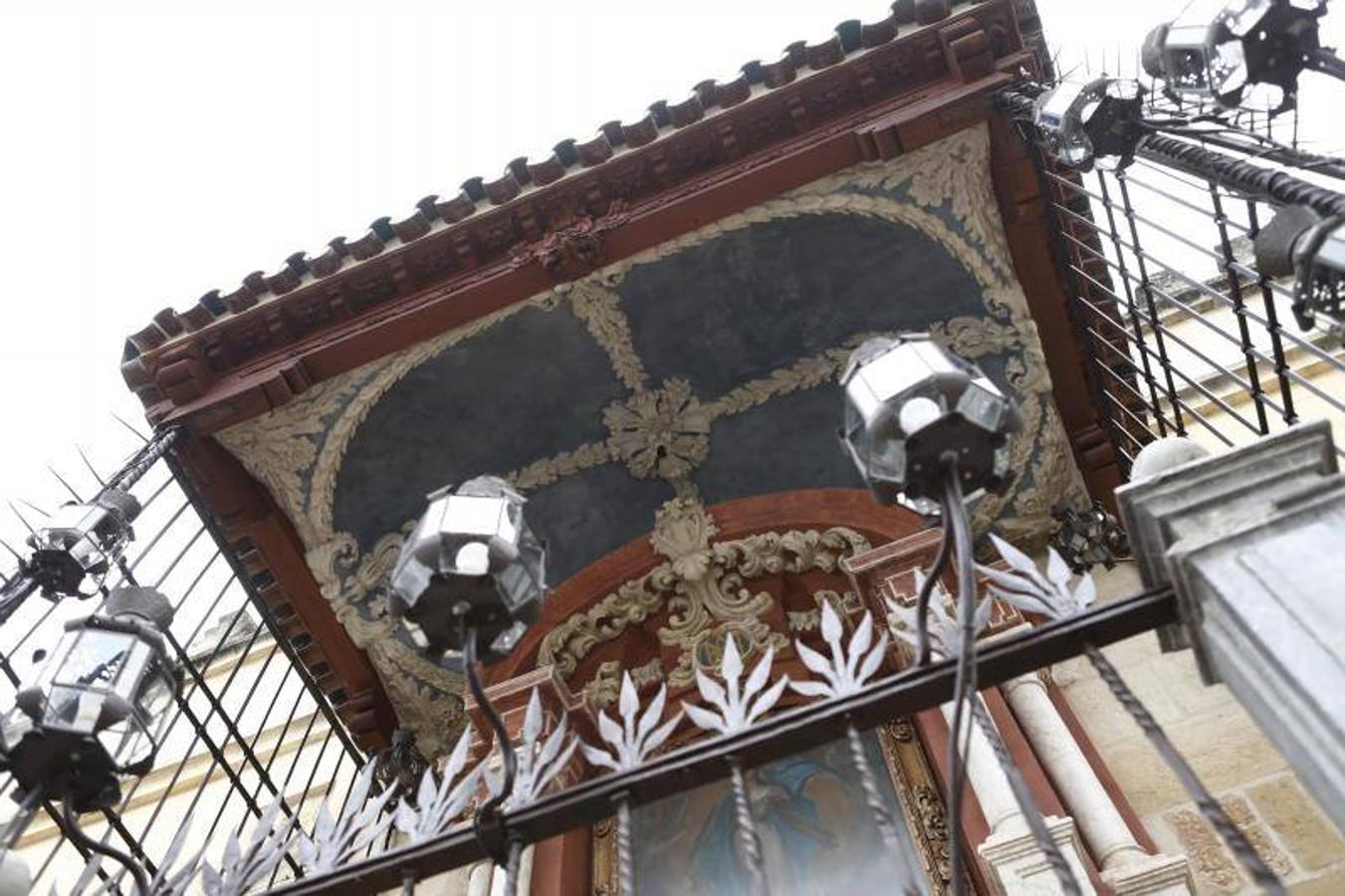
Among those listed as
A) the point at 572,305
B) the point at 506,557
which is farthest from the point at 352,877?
the point at 572,305

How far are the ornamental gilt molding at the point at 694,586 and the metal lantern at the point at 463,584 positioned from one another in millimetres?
3626

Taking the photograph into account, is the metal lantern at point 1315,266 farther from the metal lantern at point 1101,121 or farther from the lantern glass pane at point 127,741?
the lantern glass pane at point 127,741

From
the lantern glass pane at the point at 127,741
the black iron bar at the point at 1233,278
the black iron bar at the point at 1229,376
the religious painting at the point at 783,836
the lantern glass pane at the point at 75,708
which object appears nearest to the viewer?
the lantern glass pane at the point at 75,708

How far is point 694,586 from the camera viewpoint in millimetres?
6418

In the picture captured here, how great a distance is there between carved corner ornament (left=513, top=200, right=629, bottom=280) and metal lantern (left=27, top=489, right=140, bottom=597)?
227 cm

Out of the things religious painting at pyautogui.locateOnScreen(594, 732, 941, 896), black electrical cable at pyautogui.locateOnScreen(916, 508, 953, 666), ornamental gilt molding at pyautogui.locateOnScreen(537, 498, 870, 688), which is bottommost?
religious painting at pyautogui.locateOnScreen(594, 732, 941, 896)

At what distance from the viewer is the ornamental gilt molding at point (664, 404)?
5656 millimetres

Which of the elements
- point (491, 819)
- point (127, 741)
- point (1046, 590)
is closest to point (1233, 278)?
point (1046, 590)

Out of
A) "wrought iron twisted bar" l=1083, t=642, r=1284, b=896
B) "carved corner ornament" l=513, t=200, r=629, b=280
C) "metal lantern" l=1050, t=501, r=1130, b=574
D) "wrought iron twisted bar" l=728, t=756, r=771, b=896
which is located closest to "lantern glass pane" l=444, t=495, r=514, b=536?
"wrought iron twisted bar" l=728, t=756, r=771, b=896

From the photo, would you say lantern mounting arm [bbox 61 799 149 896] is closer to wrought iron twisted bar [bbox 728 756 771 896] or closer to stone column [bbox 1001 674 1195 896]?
wrought iron twisted bar [bbox 728 756 771 896]

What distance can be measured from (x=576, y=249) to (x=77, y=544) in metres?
2.68

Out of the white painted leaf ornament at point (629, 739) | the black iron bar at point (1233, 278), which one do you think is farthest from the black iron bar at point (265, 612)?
the black iron bar at point (1233, 278)

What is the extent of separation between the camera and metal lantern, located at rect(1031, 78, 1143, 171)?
157 inches

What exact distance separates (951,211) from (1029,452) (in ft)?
4.57
